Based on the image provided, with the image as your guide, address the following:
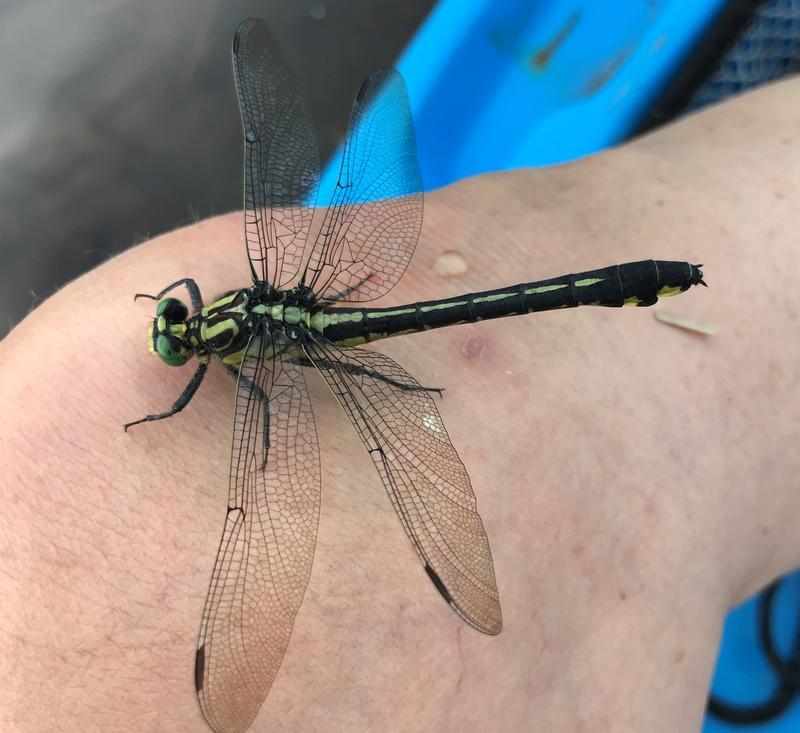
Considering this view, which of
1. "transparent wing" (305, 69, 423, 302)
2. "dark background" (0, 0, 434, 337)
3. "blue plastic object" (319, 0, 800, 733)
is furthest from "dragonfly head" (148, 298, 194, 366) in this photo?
"dark background" (0, 0, 434, 337)

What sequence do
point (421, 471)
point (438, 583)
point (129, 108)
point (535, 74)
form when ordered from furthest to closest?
point (129, 108) < point (535, 74) < point (421, 471) < point (438, 583)

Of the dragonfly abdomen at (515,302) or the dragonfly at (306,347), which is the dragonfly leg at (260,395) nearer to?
the dragonfly at (306,347)

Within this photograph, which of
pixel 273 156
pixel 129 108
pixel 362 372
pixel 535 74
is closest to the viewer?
pixel 362 372

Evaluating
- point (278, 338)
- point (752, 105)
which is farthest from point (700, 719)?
point (752, 105)

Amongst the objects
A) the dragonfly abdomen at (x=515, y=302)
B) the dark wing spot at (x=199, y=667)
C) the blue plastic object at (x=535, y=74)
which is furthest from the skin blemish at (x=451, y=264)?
the blue plastic object at (x=535, y=74)

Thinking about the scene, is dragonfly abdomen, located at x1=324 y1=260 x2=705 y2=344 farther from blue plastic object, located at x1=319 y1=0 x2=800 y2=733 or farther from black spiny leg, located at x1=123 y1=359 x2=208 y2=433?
blue plastic object, located at x1=319 y1=0 x2=800 y2=733

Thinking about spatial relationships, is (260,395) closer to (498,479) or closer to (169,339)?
(169,339)

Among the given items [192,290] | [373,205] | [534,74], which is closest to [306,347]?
[192,290]
